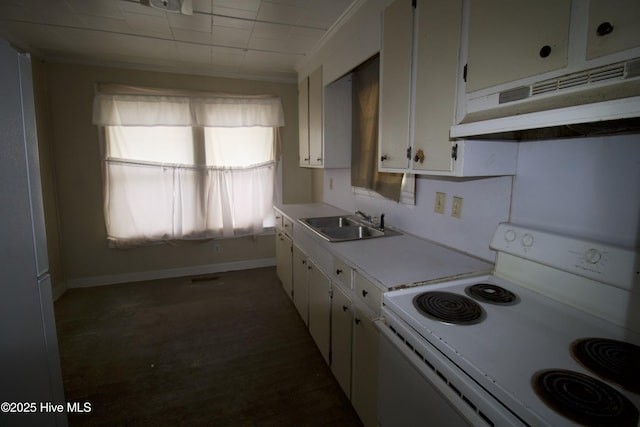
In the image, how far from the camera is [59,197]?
341cm

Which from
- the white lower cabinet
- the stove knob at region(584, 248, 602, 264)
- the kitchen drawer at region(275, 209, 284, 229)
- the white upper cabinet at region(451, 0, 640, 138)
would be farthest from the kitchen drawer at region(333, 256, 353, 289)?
the kitchen drawer at region(275, 209, 284, 229)

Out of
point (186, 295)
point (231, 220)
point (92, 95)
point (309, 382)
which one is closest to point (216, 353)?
point (309, 382)

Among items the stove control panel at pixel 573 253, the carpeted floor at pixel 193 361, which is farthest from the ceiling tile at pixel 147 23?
the stove control panel at pixel 573 253

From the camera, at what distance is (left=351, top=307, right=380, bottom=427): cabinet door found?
1.47 m

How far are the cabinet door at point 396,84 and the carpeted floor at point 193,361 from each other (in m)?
1.52

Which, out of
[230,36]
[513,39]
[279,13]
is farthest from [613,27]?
[230,36]

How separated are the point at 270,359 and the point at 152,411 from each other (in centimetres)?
78

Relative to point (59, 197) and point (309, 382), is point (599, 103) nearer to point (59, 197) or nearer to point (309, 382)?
point (309, 382)

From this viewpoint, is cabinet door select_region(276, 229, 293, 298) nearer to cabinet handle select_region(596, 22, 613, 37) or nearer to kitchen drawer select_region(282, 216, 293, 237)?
kitchen drawer select_region(282, 216, 293, 237)

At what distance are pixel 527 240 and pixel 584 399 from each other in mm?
721

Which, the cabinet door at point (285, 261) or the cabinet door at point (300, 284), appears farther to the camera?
the cabinet door at point (285, 261)

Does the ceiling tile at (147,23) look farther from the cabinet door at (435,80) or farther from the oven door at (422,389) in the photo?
the oven door at (422,389)

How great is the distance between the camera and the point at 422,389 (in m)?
1.00

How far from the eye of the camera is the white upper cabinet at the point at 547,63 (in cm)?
76
